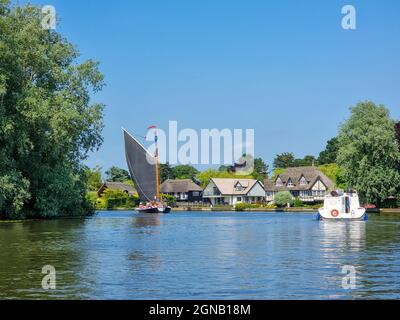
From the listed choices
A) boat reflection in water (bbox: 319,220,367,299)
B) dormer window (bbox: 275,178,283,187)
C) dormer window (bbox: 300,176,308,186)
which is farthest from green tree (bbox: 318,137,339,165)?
boat reflection in water (bbox: 319,220,367,299)

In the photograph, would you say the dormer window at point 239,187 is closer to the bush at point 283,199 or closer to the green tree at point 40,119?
the bush at point 283,199

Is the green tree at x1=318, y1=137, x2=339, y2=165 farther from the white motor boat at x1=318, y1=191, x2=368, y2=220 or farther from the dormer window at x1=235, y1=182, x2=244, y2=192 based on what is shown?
the white motor boat at x1=318, y1=191, x2=368, y2=220

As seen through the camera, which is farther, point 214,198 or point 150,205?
point 214,198

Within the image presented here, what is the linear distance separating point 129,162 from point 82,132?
155ft

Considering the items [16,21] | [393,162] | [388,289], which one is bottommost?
[388,289]

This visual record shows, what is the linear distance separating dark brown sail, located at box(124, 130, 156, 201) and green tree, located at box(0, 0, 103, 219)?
4126 cm

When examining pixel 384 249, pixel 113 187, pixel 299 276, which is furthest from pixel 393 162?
pixel 113 187

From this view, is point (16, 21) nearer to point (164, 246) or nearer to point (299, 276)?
point (164, 246)

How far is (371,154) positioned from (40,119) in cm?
5284

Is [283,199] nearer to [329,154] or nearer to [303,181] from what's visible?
[303,181]

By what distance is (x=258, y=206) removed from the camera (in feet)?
433
